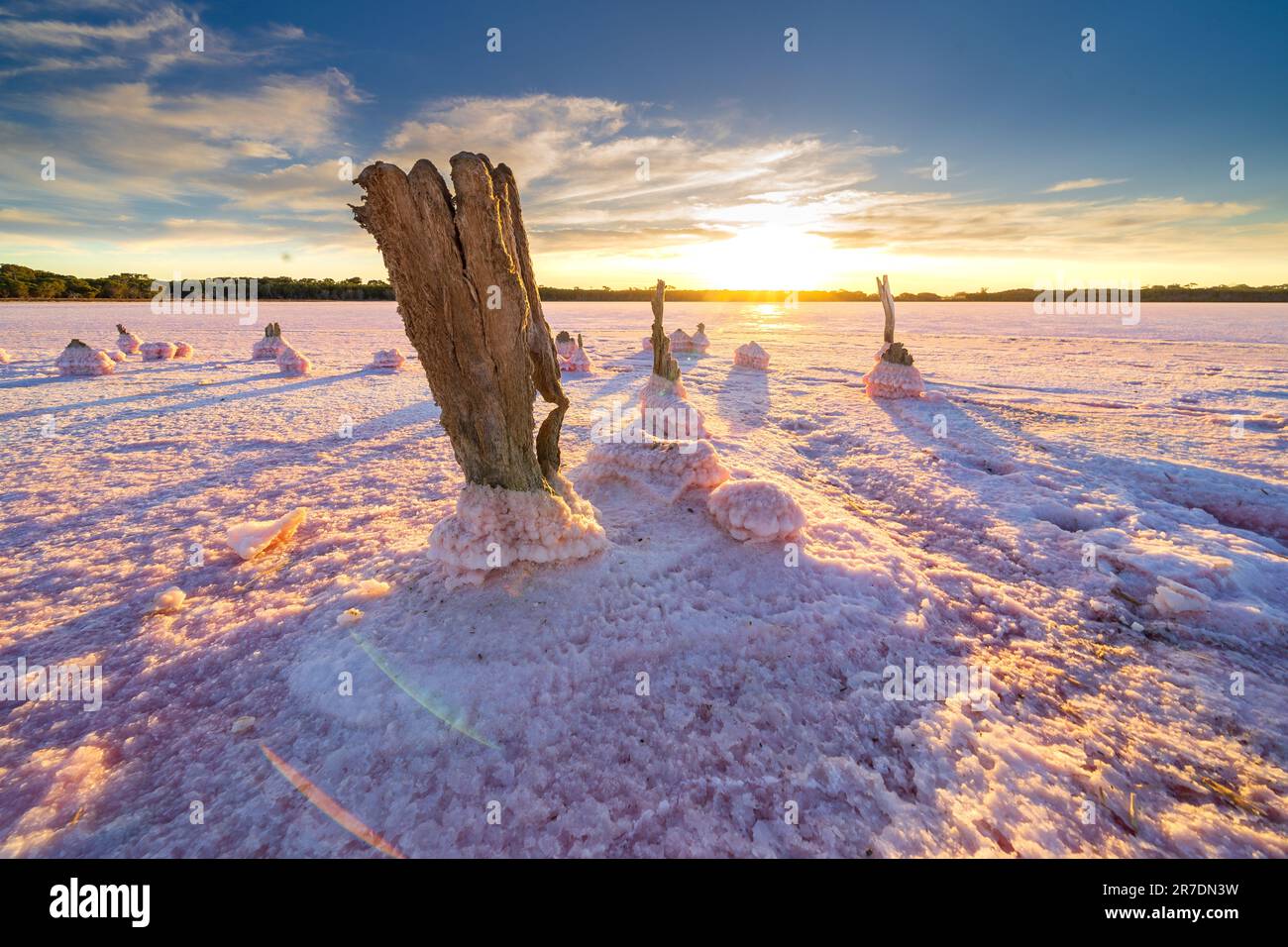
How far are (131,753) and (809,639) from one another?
146 inches

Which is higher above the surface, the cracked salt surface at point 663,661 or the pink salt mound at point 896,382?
the pink salt mound at point 896,382

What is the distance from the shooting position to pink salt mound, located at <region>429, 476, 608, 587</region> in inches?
139

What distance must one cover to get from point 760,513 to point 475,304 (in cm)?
279

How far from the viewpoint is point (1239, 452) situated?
21.9ft

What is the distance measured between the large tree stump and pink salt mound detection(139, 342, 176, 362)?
699 inches

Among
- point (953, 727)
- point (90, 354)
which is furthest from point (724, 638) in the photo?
point (90, 354)

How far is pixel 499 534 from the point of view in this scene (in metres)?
3.59

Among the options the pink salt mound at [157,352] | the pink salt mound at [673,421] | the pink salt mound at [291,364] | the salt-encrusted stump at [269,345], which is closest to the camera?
the pink salt mound at [673,421]

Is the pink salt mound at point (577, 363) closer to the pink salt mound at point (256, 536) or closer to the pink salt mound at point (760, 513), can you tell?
the pink salt mound at point (256, 536)

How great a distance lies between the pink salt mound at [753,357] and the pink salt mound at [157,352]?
57.8ft

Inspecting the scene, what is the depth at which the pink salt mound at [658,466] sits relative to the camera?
5.22 m

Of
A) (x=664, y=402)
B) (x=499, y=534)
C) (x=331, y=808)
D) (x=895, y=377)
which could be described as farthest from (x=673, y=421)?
(x=895, y=377)
